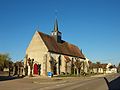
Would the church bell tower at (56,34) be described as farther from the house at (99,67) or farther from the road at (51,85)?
the road at (51,85)

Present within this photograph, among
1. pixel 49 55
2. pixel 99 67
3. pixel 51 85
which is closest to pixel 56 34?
pixel 49 55

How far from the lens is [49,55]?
189 feet

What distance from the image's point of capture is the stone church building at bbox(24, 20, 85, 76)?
57688 millimetres

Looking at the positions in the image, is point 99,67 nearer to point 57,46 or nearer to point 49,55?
point 57,46

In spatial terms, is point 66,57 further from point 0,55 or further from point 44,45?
point 0,55

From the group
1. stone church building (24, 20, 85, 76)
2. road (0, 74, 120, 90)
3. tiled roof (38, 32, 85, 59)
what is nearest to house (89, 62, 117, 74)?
tiled roof (38, 32, 85, 59)

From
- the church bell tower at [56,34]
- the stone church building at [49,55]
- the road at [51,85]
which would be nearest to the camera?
the road at [51,85]

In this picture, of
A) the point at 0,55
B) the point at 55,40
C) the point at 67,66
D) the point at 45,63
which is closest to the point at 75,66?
the point at 67,66

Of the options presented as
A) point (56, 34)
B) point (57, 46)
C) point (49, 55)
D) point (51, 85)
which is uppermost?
point (56, 34)

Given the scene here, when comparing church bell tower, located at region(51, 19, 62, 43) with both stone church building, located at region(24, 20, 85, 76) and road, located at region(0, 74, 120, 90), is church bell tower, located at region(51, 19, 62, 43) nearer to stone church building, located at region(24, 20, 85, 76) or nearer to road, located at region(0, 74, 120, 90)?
stone church building, located at region(24, 20, 85, 76)

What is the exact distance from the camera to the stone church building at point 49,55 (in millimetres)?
57688

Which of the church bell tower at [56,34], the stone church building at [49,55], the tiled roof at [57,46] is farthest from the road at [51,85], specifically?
the church bell tower at [56,34]

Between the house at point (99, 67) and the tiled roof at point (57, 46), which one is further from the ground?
the tiled roof at point (57, 46)

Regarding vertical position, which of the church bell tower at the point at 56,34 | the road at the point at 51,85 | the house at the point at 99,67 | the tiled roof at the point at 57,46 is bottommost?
the road at the point at 51,85
